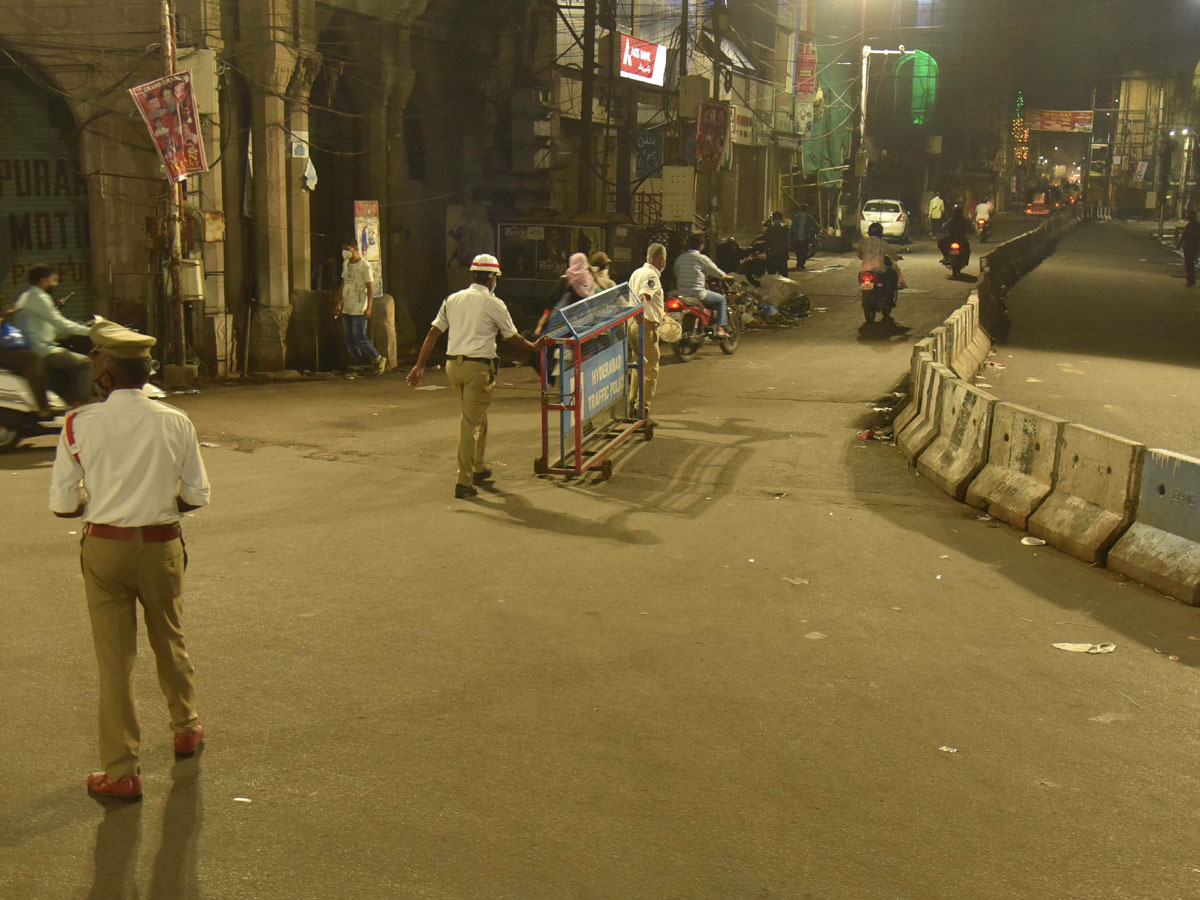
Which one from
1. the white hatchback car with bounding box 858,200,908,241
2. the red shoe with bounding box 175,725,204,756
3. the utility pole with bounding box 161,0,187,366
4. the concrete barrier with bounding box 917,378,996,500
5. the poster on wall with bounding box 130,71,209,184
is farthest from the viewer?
the white hatchback car with bounding box 858,200,908,241

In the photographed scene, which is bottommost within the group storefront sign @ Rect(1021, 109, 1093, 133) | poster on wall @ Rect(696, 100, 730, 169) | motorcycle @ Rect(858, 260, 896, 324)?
motorcycle @ Rect(858, 260, 896, 324)

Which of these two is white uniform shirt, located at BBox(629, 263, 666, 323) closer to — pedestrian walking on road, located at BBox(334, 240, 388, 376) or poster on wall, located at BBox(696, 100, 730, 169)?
pedestrian walking on road, located at BBox(334, 240, 388, 376)

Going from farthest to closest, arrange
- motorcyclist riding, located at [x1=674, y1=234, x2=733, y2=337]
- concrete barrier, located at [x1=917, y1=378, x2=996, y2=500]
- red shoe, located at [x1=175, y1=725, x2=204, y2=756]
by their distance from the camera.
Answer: motorcyclist riding, located at [x1=674, y1=234, x2=733, y2=337]
concrete barrier, located at [x1=917, y1=378, x2=996, y2=500]
red shoe, located at [x1=175, y1=725, x2=204, y2=756]

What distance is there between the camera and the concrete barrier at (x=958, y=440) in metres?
11.1

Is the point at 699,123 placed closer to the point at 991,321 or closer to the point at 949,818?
the point at 991,321

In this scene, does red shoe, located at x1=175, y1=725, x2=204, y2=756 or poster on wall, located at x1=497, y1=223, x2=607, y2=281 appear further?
poster on wall, located at x1=497, y1=223, x2=607, y2=281

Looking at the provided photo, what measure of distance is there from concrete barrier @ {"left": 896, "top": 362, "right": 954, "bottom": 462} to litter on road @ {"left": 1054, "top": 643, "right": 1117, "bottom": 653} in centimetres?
527

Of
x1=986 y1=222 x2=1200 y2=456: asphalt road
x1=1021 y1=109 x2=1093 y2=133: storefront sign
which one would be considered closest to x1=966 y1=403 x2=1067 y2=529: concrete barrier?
x1=986 y1=222 x2=1200 y2=456: asphalt road

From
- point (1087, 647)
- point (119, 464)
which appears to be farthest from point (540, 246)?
point (119, 464)

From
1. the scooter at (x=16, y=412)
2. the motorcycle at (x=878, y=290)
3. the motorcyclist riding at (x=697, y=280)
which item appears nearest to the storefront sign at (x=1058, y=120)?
the motorcycle at (x=878, y=290)

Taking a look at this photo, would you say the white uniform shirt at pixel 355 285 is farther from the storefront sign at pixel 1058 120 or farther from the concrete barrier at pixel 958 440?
the storefront sign at pixel 1058 120

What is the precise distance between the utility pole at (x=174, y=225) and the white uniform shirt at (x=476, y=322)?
8.98 meters

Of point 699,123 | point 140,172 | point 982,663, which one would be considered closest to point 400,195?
point 140,172

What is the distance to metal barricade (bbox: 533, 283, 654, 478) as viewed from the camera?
37.0ft
